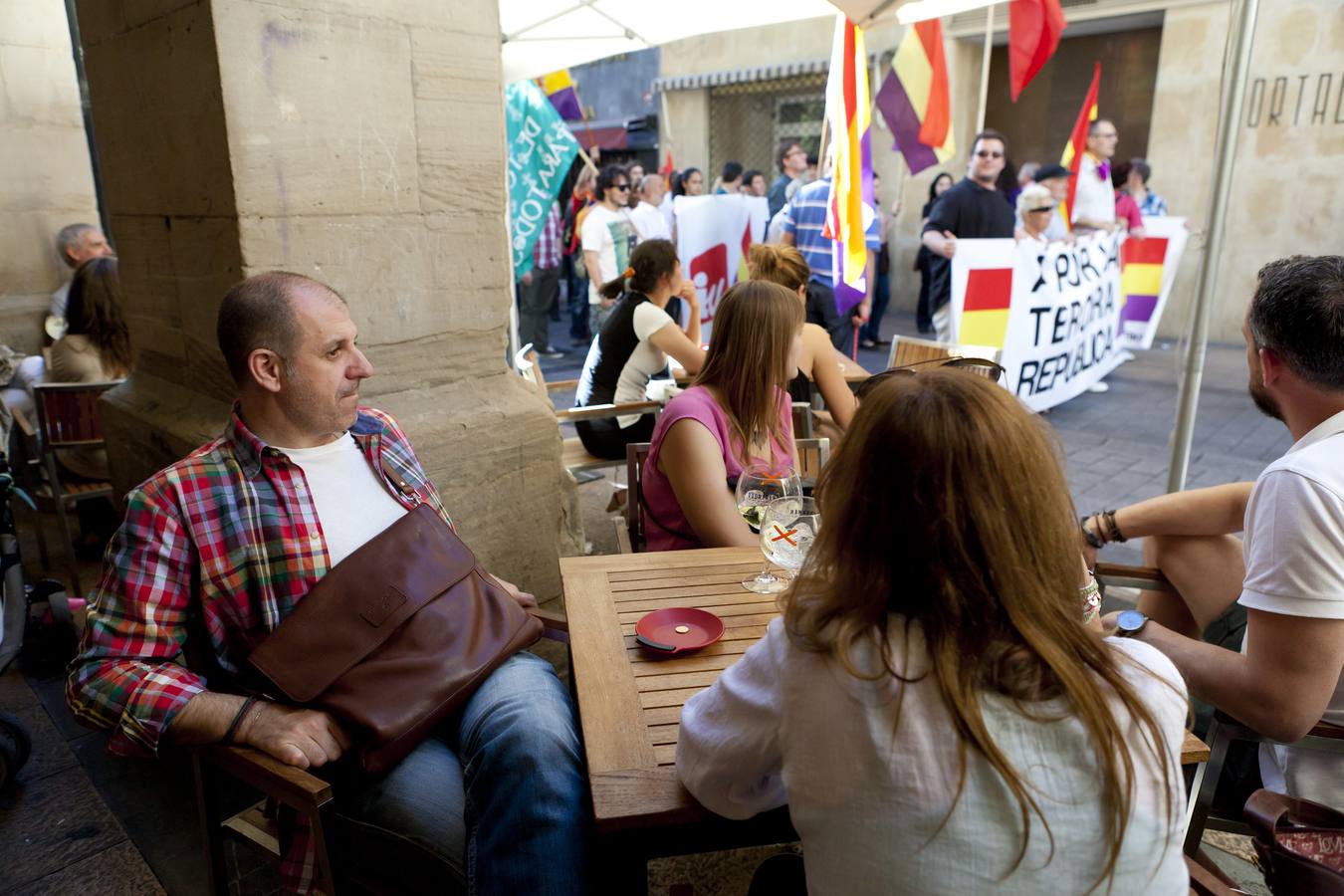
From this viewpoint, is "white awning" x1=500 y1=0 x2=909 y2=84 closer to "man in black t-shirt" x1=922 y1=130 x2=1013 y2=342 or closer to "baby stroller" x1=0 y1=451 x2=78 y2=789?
"man in black t-shirt" x1=922 y1=130 x2=1013 y2=342

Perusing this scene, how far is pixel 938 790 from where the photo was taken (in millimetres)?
984

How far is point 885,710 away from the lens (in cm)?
101

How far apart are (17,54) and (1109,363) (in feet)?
26.8

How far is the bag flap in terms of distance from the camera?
1652 mm

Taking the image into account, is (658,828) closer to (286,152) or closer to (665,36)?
(286,152)

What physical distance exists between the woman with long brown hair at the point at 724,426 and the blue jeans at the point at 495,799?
73 cm

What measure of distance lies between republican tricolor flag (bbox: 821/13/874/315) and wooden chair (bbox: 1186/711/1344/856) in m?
3.49

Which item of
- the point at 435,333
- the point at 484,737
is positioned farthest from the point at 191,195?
the point at 484,737

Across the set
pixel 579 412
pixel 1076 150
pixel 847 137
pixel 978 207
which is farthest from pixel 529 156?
pixel 1076 150

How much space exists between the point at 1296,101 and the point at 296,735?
11.3m

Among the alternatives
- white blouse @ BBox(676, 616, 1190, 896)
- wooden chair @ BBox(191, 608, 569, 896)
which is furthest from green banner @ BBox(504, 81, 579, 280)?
white blouse @ BBox(676, 616, 1190, 896)

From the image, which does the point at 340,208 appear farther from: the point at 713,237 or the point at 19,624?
the point at 713,237

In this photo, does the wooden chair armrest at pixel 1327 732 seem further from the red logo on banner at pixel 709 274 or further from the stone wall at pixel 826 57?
the stone wall at pixel 826 57

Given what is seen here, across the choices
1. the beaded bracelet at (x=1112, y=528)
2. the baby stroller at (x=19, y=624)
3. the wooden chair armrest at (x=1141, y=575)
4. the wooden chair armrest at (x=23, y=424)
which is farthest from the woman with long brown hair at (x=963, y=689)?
the wooden chair armrest at (x=23, y=424)
